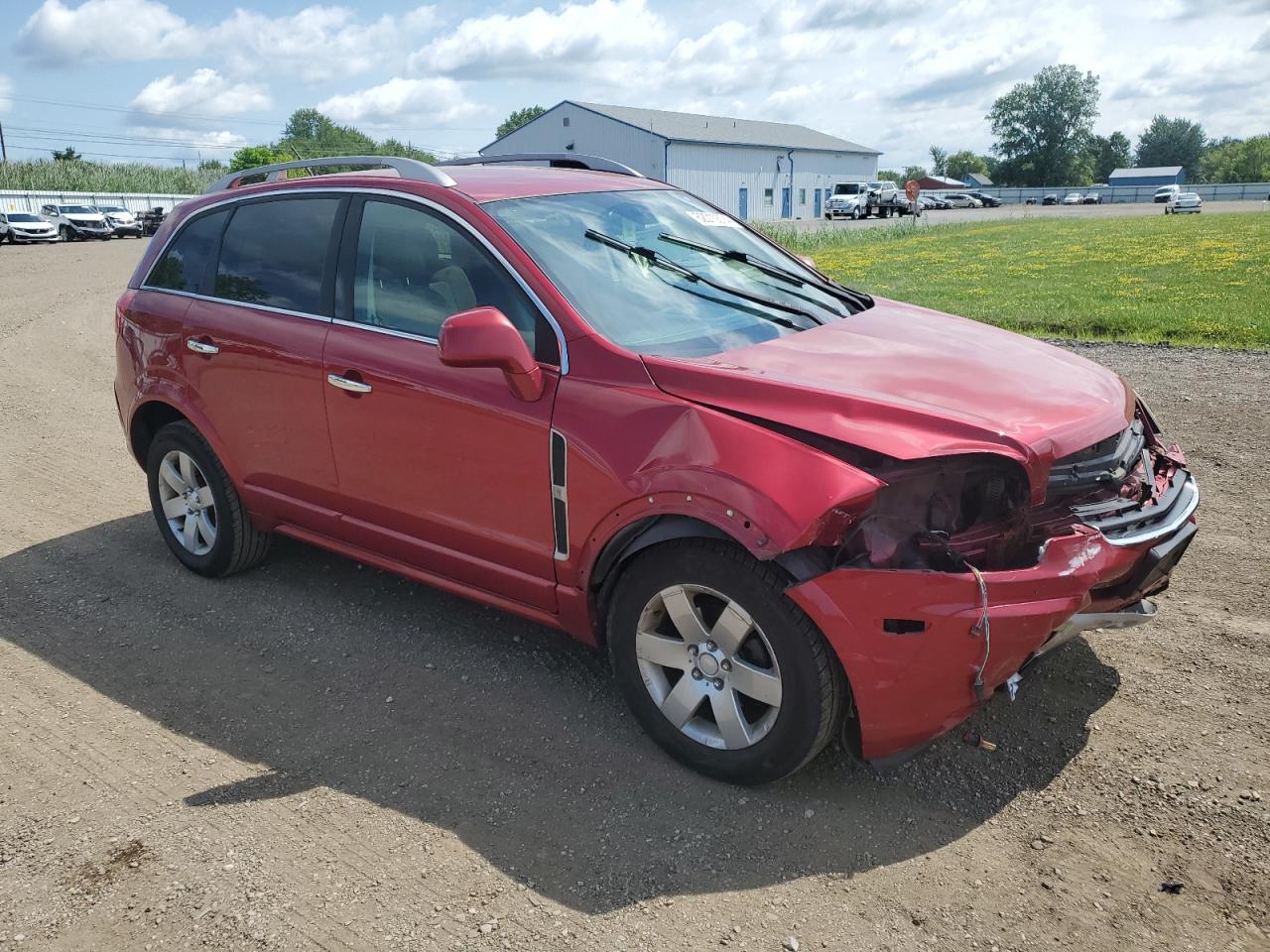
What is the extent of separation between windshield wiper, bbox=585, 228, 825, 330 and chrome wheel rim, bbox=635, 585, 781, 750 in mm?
1273

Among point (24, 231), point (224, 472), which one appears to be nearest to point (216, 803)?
point (224, 472)

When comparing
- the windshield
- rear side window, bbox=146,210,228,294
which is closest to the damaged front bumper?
the windshield

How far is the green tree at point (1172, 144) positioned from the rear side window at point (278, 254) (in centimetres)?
16066

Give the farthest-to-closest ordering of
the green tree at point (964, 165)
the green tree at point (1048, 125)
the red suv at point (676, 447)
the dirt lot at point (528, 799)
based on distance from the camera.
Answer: the green tree at point (964, 165), the green tree at point (1048, 125), the red suv at point (676, 447), the dirt lot at point (528, 799)

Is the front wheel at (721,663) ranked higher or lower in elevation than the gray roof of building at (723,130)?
lower

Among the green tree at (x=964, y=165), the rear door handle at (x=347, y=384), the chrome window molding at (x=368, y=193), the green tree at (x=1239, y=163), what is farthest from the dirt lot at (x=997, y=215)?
the green tree at (x=964, y=165)

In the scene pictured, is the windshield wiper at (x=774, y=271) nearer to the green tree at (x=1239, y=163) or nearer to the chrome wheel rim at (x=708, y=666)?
the chrome wheel rim at (x=708, y=666)

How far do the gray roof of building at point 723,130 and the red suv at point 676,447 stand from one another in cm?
5323

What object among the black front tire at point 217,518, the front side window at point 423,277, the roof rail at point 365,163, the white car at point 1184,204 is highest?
the roof rail at point 365,163

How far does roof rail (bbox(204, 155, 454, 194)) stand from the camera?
4.08m

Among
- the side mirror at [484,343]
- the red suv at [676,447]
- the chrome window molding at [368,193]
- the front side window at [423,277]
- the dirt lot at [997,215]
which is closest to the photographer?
the red suv at [676,447]

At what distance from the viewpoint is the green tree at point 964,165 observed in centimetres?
15950

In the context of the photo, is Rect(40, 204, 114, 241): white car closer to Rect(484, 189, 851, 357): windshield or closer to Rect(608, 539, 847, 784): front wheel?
Rect(484, 189, 851, 357): windshield

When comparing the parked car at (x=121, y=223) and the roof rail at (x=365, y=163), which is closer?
the roof rail at (x=365, y=163)
